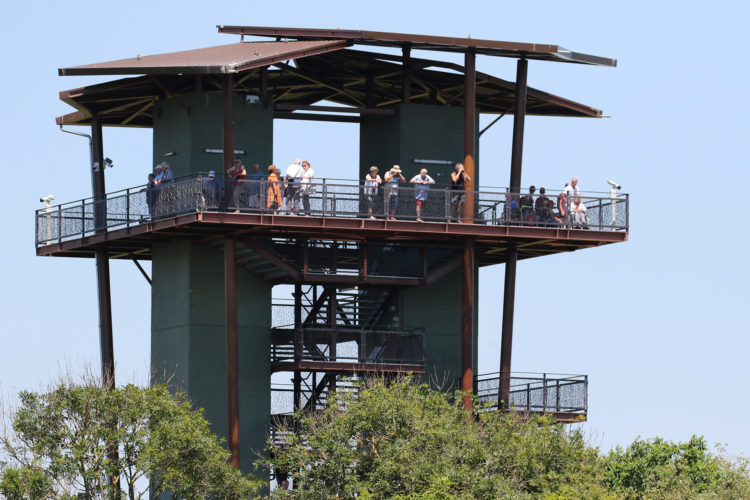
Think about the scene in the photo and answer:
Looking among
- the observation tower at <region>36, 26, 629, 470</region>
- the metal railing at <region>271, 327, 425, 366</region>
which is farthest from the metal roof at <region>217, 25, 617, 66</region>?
the metal railing at <region>271, 327, 425, 366</region>

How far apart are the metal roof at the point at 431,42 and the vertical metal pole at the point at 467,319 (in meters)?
5.98

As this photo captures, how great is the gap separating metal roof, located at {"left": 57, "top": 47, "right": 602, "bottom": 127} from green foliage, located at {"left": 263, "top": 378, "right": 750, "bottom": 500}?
11645mm

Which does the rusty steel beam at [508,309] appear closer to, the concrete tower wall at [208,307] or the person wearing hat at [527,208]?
the person wearing hat at [527,208]

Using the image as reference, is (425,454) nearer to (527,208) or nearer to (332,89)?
(527,208)

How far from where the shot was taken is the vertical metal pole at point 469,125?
60656 mm

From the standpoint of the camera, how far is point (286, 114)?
216 feet

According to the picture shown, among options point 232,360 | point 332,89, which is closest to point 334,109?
point 332,89

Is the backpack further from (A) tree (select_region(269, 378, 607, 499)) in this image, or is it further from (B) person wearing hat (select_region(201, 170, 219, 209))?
(B) person wearing hat (select_region(201, 170, 219, 209))

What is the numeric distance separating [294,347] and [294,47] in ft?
30.3

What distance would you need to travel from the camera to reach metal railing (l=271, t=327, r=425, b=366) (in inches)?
2377

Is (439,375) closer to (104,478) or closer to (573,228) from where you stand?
(573,228)

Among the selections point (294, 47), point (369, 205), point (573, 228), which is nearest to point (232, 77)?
point (294, 47)

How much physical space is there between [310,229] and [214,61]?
224 inches

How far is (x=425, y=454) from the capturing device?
54219 millimetres
